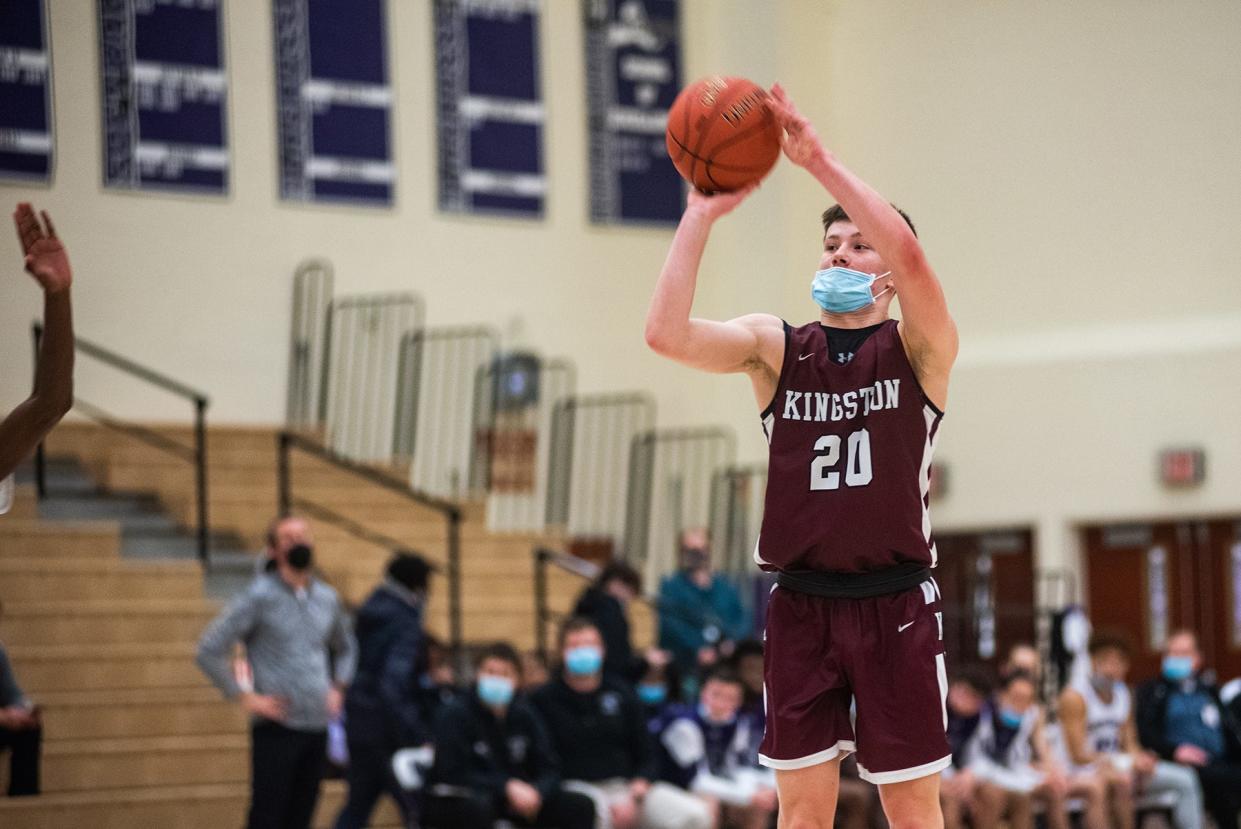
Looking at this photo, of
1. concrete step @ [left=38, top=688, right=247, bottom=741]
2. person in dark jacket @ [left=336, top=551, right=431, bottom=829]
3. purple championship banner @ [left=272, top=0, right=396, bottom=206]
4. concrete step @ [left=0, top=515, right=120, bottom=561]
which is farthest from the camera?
purple championship banner @ [left=272, top=0, right=396, bottom=206]

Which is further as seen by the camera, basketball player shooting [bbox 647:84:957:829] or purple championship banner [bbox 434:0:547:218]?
purple championship banner [bbox 434:0:547:218]

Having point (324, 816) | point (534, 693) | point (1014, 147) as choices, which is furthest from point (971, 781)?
point (1014, 147)

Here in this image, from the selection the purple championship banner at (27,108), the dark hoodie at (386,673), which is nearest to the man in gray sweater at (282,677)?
the dark hoodie at (386,673)

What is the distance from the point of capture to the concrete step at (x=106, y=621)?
8.96m

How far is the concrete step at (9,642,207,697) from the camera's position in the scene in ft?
28.8

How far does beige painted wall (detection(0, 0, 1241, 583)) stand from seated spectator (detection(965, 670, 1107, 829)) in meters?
3.56

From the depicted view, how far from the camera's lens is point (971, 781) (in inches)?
367

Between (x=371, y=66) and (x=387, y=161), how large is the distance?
733 millimetres

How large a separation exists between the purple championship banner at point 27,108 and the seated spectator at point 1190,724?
26.2 feet

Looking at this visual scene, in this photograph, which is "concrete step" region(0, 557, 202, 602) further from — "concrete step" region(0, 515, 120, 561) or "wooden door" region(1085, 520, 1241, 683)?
"wooden door" region(1085, 520, 1241, 683)

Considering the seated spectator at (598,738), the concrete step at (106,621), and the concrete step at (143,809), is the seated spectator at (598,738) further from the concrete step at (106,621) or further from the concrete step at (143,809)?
the concrete step at (106,621)

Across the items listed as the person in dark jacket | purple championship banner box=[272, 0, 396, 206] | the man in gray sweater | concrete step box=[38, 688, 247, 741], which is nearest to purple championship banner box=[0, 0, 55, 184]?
purple championship banner box=[272, 0, 396, 206]

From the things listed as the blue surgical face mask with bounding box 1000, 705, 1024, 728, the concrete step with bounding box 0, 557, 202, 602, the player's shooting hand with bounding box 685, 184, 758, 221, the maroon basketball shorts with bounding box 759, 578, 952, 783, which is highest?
the player's shooting hand with bounding box 685, 184, 758, 221

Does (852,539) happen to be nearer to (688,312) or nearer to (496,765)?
(688,312)
